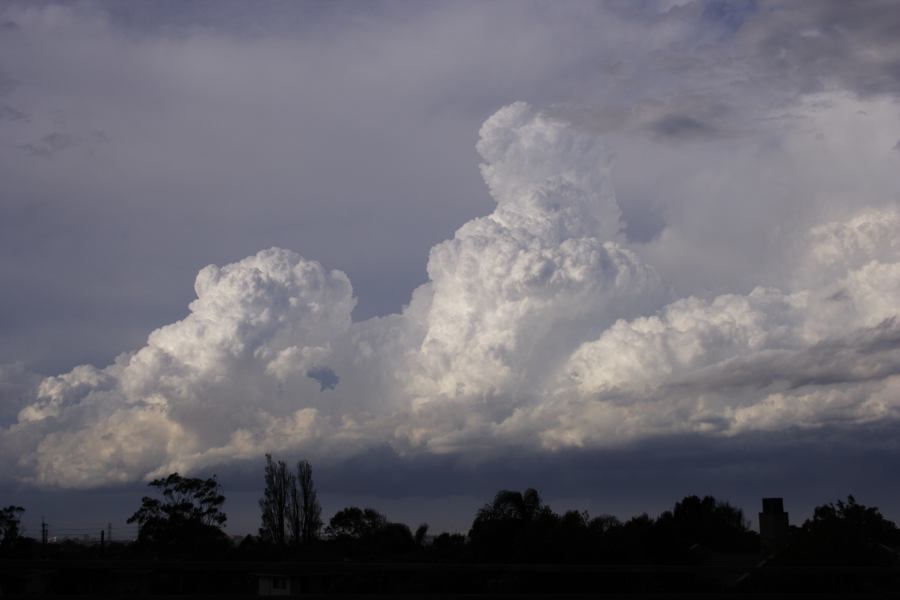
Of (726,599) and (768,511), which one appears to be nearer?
(726,599)

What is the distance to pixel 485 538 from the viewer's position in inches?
2477

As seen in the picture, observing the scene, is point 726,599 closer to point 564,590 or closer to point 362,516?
point 564,590

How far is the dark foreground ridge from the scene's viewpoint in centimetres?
1184

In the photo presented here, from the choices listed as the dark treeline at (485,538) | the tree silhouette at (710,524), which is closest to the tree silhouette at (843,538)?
the dark treeline at (485,538)

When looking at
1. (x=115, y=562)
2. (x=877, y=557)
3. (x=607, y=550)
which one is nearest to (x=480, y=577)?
(x=115, y=562)

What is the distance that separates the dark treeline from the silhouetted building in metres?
2.06

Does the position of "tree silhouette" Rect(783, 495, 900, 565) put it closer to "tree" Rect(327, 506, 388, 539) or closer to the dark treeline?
the dark treeline

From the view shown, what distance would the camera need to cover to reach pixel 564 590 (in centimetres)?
1386

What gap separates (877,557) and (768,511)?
61.1 feet

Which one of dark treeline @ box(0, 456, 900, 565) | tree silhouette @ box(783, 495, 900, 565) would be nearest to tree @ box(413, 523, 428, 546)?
dark treeline @ box(0, 456, 900, 565)

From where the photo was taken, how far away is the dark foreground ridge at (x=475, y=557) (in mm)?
11844

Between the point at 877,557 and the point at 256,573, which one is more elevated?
the point at 256,573

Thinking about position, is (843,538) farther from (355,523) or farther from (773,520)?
(355,523)

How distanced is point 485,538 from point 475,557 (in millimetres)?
9078
